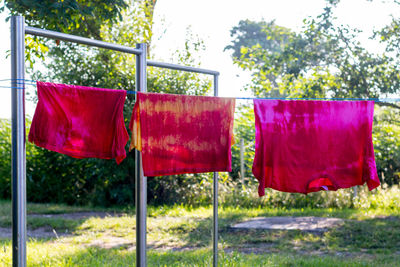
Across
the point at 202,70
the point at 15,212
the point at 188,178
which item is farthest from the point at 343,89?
the point at 15,212

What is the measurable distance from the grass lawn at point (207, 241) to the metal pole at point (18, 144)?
6.96ft

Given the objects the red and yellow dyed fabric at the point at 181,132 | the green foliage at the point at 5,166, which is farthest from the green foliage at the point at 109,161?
the red and yellow dyed fabric at the point at 181,132

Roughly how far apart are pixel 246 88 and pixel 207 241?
342 cm

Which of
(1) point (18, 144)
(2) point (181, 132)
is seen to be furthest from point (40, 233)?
(1) point (18, 144)

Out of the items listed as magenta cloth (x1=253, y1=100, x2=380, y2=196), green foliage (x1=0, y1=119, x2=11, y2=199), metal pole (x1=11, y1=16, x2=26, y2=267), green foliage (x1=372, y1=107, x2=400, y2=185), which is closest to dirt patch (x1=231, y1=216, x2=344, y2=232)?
green foliage (x1=372, y1=107, x2=400, y2=185)

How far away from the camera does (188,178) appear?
845 cm

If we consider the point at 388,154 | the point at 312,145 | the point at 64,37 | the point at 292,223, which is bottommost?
the point at 292,223

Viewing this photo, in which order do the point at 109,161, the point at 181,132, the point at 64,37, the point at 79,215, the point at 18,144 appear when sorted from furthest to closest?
the point at 109,161 → the point at 79,215 → the point at 181,132 → the point at 64,37 → the point at 18,144

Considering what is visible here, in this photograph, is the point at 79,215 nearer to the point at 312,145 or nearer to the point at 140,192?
the point at 140,192

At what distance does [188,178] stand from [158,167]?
536 cm

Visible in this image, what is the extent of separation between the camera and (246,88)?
8.30 metres

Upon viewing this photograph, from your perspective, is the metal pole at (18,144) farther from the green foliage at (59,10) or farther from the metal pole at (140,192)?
the green foliage at (59,10)

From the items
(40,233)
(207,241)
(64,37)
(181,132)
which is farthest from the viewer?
(40,233)

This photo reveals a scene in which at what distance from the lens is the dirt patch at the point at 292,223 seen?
6.12 metres
